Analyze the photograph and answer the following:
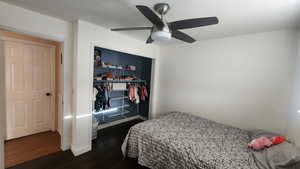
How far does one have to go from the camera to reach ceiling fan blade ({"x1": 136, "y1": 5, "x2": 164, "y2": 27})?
1154mm

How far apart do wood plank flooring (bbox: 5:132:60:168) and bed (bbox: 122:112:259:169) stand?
4.76 ft

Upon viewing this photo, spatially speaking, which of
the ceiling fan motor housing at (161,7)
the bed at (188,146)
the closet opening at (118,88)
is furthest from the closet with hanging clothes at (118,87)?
the ceiling fan motor housing at (161,7)

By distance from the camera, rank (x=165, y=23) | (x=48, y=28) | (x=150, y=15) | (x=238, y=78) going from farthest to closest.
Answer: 1. (x=238, y=78)
2. (x=48, y=28)
3. (x=165, y=23)
4. (x=150, y=15)

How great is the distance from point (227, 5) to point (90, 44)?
208 centimetres

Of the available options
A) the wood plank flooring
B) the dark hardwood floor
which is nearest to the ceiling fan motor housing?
the dark hardwood floor

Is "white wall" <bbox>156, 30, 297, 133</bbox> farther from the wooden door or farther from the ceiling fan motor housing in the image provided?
the wooden door

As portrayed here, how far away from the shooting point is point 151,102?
3.74 metres

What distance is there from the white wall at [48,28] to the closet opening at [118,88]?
2.13 feet

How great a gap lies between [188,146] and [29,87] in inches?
128

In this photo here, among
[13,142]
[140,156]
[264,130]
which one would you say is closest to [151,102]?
[140,156]

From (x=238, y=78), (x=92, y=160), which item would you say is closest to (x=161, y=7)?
(x=238, y=78)

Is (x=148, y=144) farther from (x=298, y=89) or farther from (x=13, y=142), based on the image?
(x=13, y=142)

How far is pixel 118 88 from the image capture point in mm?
3408

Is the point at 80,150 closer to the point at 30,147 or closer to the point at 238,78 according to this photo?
the point at 30,147
